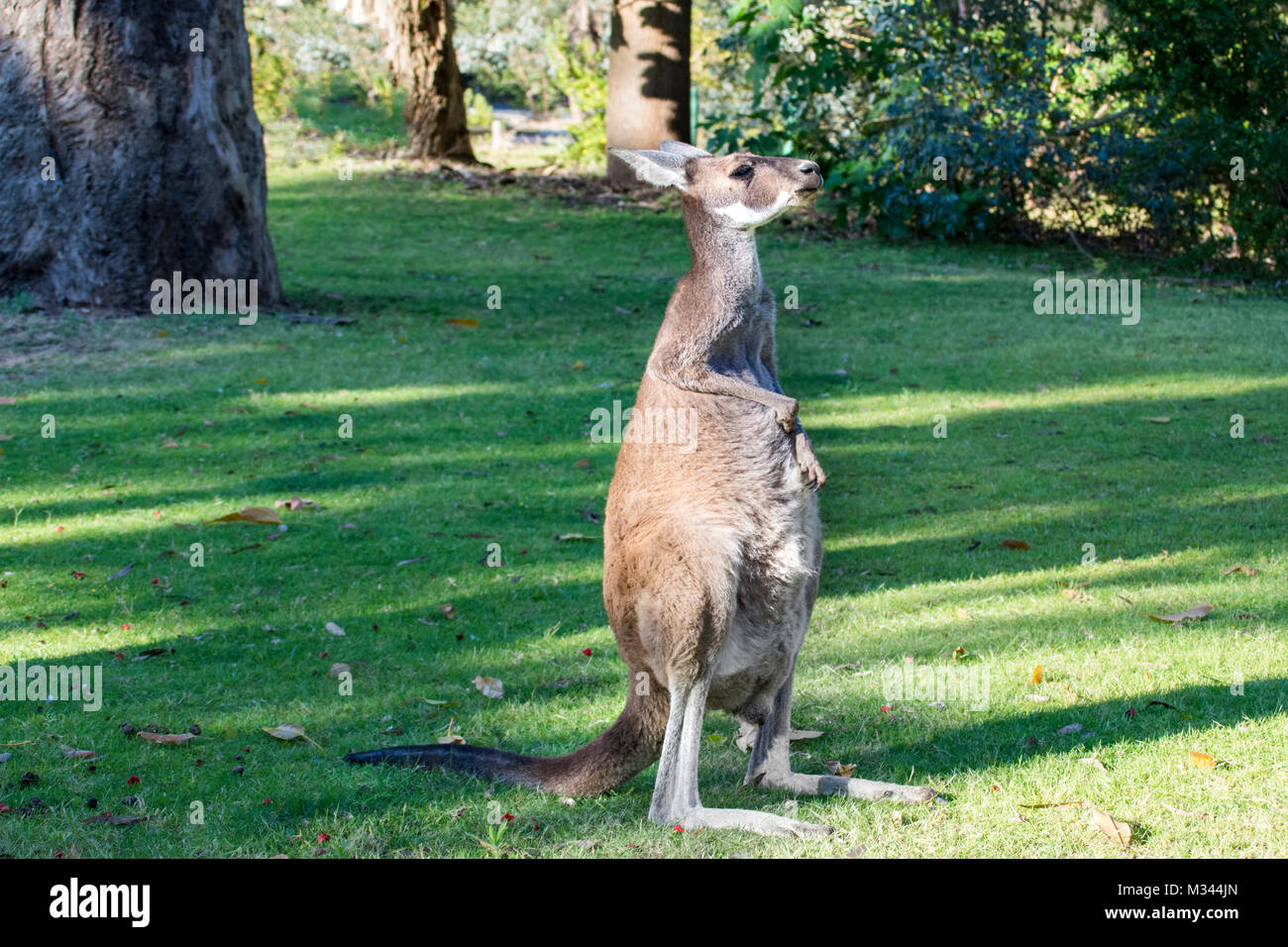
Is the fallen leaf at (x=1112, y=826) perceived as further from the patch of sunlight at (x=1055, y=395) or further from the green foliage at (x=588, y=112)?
the green foliage at (x=588, y=112)

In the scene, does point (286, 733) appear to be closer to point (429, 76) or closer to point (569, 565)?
point (569, 565)

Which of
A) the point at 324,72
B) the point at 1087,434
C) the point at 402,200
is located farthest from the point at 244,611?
the point at 324,72

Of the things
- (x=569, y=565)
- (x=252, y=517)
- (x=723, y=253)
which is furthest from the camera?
(x=252, y=517)

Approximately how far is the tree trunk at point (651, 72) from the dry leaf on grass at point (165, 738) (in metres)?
15.3

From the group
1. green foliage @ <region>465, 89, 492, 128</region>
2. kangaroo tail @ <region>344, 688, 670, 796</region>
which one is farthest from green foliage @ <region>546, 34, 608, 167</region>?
kangaroo tail @ <region>344, 688, 670, 796</region>

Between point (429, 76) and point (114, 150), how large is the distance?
10477 millimetres

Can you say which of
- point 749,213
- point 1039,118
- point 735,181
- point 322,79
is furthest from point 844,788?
point 322,79

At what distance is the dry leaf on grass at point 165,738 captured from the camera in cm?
496

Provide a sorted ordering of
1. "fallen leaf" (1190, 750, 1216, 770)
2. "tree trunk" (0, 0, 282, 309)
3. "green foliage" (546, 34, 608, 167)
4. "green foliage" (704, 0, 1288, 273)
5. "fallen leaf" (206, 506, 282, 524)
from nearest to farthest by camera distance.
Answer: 1. "fallen leaf" (1190, 750, 1216, 770)
2. "fallen leaf" (206, 506, 282, 524)
3. "tree trunk" (0, 0, 282, 309)
4. "green foliage" (704, 0, 1288, 273)
5. "green foliage" (546, 34, 608, 167)

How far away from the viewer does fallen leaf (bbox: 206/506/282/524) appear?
784cm

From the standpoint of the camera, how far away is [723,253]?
4238 mm

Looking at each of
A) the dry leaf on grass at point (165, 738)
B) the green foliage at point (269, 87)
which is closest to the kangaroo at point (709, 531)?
the dry leaf on grass at point (165, 738)

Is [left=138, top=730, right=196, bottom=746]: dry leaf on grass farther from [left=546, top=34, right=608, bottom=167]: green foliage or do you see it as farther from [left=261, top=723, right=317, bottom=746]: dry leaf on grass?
[left=546, top=34, right=608, bottom=167]: green foliage

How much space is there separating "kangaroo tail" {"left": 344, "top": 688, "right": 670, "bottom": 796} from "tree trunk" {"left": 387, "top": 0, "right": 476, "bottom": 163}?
18821 mm
